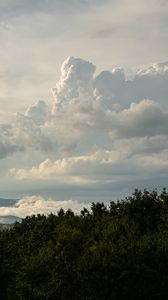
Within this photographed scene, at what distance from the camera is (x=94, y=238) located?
71812 mm

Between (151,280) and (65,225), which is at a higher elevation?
(65,225)

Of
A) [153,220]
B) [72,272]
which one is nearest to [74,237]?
[72,272]

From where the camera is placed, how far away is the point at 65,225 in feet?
270

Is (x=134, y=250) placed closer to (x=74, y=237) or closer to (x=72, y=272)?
(x=72, y=272)

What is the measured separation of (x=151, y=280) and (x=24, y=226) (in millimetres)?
52328

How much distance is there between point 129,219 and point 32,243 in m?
→ 16.6

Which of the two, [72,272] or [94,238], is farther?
[94,238]

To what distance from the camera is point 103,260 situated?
2367 inches

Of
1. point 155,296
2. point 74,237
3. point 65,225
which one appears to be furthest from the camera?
point 65,225

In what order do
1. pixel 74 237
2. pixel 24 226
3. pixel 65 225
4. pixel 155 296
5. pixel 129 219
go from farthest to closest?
pixel 24 226
pixel 65 225
pixel 129 219
pixel 74 237
pixel 155 296

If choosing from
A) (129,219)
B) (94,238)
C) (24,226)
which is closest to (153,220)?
(129,219)

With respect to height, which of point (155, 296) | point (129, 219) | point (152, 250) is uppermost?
point (129, 219)

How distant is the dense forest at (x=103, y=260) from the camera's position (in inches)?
2304

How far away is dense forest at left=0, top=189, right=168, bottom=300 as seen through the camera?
A: 58.5m
